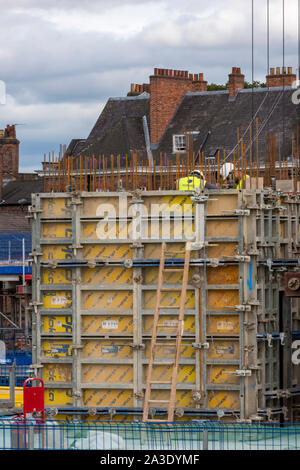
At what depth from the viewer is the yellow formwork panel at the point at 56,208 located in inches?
664

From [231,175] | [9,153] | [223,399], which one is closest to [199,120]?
[9,153]

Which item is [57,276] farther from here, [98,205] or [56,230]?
[98,205]

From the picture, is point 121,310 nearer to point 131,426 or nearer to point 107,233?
point 107,233

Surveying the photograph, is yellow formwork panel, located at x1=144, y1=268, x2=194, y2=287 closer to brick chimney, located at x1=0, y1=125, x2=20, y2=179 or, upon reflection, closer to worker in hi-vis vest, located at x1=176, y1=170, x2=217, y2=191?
worker in hi-vis vest, located at x1=176, y1=170, x2=217, y2=191

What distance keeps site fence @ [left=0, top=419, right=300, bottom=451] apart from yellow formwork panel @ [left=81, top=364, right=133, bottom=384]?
2034 mm

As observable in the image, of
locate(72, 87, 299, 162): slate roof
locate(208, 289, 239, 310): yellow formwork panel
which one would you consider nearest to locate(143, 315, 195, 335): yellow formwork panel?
locate(208, 289, 239, 310): yellow formwork panel

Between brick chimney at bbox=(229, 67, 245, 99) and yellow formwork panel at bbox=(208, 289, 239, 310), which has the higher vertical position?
brick chimney at bbox=(229, 67, 245, 99)

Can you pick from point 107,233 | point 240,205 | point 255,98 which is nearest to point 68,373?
point 107,233

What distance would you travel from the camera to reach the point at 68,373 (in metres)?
16.8

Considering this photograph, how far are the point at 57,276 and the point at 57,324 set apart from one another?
0.78 metres

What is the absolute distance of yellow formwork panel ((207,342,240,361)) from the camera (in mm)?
16250

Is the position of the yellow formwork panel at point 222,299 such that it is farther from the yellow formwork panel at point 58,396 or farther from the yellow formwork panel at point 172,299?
the yellow formwork panel at point 58,396

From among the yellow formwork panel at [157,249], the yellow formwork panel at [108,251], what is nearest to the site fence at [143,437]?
the yellow formwork panel at [157,249]

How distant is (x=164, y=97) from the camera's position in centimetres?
5584
